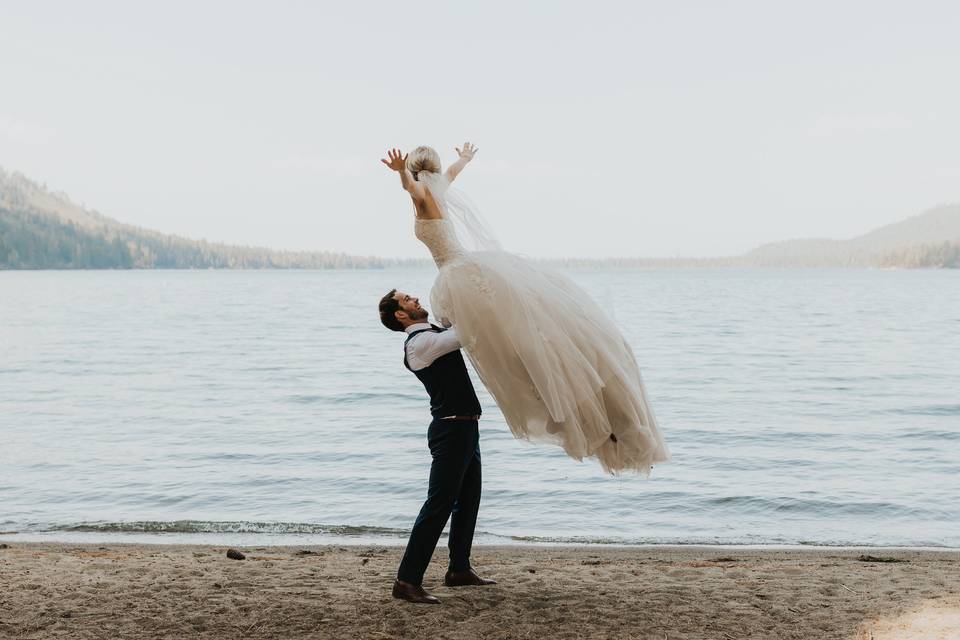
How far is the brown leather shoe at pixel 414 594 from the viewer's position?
5902mm

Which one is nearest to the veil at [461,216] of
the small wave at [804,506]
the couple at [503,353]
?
the couple at [503,353]

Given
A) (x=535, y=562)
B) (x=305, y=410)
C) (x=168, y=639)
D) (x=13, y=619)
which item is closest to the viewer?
(x=168, y=639)

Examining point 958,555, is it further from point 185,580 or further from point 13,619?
point 13,619

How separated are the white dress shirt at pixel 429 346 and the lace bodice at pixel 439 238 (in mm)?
421

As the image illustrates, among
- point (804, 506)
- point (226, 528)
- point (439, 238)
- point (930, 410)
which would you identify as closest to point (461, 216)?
point (439, 238)

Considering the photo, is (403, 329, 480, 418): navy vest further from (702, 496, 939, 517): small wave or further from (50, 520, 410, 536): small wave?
(702, 496, 939, 517): small wave

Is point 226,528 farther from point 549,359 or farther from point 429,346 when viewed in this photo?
point 549,359

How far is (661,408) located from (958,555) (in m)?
13.3

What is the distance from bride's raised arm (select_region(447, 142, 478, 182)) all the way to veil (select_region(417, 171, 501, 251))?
20 centimetres

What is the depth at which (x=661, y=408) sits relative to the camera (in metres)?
22.2


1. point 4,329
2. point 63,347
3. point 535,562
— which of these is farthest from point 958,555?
point 4,329

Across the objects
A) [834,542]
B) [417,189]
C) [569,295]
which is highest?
[417,189]

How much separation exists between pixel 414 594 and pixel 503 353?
166 cm

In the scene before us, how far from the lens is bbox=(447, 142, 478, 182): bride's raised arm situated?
6008mm
